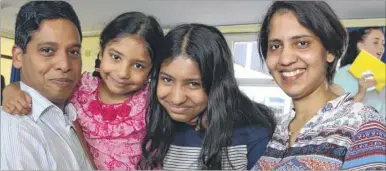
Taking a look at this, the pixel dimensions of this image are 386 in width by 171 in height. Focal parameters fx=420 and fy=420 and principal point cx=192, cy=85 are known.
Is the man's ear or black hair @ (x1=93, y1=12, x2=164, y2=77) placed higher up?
black hair @ (x1=93, y1=12, x2=164, y2=77)

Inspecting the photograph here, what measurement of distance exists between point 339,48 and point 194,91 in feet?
0.99

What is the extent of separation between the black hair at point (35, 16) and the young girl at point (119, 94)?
0.28ft

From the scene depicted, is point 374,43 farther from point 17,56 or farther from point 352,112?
point 17,56

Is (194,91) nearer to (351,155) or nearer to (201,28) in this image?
(201,28)

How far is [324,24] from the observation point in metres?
0.82

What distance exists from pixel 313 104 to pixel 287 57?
111 mm

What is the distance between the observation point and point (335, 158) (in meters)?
0.78

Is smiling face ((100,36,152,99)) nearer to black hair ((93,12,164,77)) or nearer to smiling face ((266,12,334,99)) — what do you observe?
black hair ((93,12,164,77))

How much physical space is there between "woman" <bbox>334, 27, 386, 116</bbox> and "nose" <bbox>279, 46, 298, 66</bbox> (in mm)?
98

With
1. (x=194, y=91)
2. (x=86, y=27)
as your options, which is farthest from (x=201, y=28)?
(x=86, y=27)

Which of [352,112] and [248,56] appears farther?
[248,56]

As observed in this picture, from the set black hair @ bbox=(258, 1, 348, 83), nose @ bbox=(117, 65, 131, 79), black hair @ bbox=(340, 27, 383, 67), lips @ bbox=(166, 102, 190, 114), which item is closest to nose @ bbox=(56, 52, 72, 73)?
nose @ bbox=(117, 65, 131, 79)

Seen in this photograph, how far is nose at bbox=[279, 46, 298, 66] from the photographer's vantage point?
0.83 m

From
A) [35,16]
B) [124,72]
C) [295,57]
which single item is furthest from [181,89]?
[35,16]
